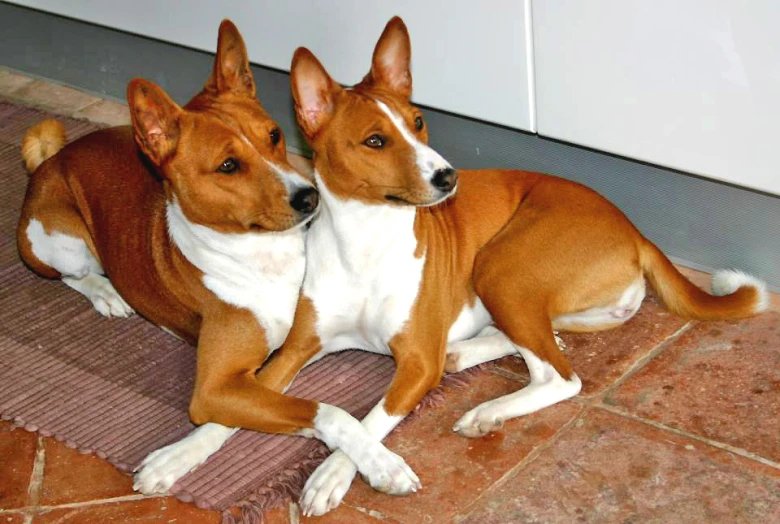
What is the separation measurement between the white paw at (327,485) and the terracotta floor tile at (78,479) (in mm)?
493

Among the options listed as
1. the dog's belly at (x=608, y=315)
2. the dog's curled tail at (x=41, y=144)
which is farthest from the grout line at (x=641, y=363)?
the dog's curled tail at (x=41, y=144)

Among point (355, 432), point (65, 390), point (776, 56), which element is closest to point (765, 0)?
point (776, 56)

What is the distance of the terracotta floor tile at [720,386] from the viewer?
318cm

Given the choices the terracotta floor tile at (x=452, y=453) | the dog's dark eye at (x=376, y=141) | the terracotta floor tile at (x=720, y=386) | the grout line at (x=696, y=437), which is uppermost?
the dog's dark eye at (x=376, y=141)

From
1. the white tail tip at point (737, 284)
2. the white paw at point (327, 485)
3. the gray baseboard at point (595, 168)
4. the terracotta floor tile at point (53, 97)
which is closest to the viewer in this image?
the white paw at point (327, 485)

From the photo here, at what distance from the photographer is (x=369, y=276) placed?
11.0 ft

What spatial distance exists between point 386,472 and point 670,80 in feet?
4.51

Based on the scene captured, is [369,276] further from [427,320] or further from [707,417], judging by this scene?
[707,417]

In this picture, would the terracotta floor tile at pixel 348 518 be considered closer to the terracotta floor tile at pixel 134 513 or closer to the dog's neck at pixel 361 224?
the terracotta floor tile at pixel 134 513

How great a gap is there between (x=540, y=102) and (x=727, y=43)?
0.69 m

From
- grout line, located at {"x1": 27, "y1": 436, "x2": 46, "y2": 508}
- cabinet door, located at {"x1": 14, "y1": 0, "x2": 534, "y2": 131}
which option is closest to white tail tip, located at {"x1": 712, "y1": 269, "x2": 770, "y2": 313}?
cabinet door, located at {"x1": 14, "y1": 0, "x2": 534, "y2": 131}

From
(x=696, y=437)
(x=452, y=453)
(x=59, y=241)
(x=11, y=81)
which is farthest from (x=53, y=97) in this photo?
(x=696, y=437)

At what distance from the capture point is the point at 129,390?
3.62 m

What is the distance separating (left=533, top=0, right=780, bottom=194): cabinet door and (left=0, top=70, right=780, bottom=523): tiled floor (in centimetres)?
52
